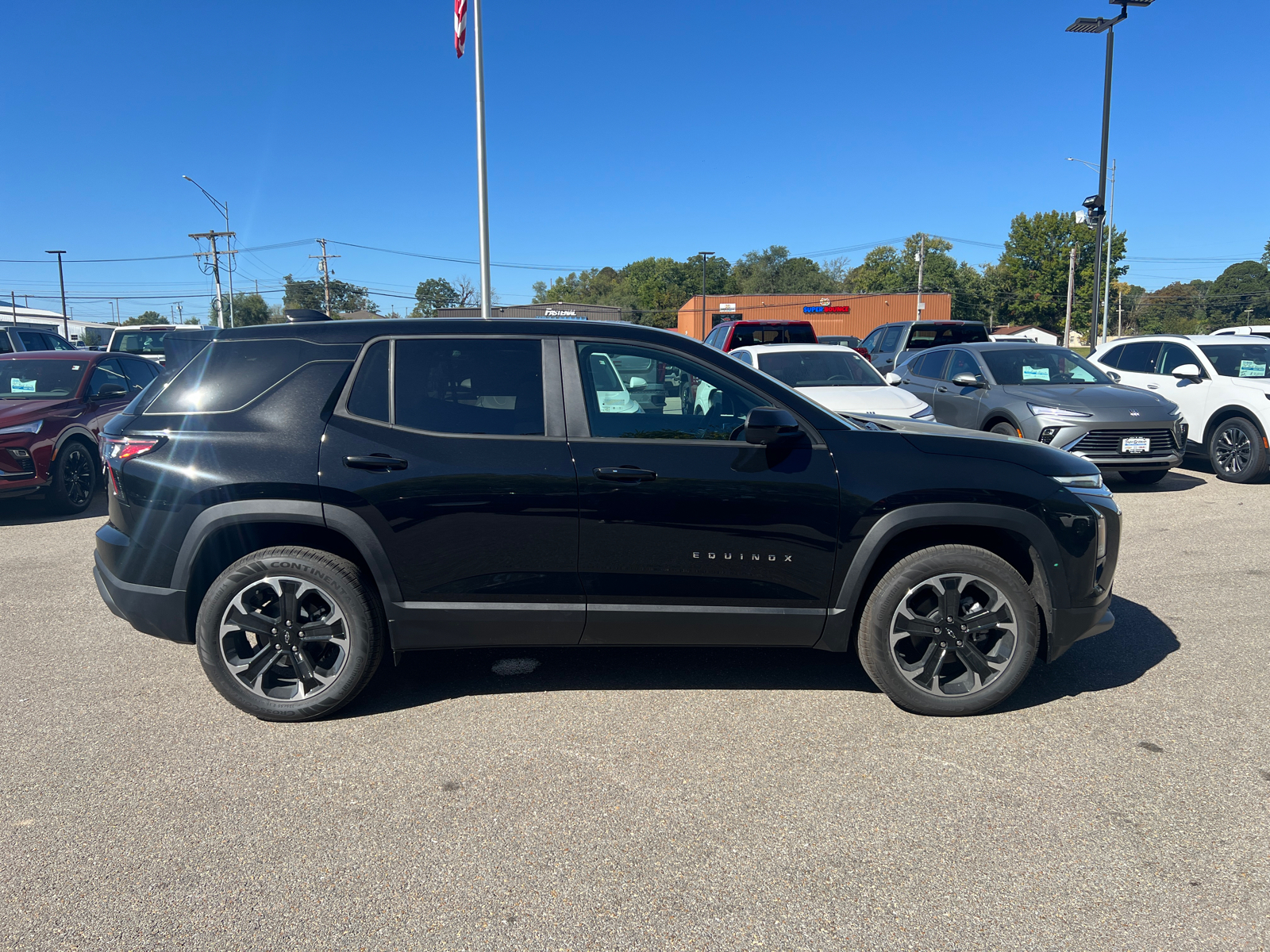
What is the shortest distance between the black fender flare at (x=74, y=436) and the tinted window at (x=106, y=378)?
54 centimetres

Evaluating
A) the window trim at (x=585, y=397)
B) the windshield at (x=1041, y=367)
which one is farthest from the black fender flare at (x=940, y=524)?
the windshield at (x=1041, y=367)

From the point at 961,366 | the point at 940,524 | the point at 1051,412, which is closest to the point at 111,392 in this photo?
the point at 940,524

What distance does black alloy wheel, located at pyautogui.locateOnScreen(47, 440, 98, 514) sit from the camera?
27.6ft

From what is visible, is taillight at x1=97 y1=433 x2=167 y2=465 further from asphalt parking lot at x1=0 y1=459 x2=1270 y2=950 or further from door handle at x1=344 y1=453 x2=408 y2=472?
asphalt parking lot at x1=0 y1=459 x2=1270 y2=950

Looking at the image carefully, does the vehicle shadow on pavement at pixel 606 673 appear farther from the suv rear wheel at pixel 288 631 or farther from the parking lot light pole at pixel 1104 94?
the parking lot light pole at pixel 1104 94

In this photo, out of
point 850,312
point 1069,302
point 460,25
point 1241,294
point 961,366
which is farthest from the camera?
point 1241,294

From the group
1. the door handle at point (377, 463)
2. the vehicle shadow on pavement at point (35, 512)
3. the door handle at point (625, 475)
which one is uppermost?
Result: the door handle at point (377, 463)

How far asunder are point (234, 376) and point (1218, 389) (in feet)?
35.5

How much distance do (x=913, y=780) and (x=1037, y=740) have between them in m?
0.71

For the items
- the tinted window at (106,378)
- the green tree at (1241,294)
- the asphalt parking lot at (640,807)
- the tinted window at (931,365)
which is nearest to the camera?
the asphalt parking lot at (640,807)

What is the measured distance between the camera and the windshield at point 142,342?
18781 millimetres

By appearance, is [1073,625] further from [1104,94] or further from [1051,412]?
[1104,94]

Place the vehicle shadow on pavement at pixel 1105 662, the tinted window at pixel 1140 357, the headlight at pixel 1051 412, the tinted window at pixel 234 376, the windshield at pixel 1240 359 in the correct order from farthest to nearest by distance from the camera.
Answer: the tinted window at pixel 1140 357 → the windshield at pixel 1240 359 → the headlight at pixel 1051 412 → the vehicle shadow on pavement at pixel 1105 662 → the tinted window at pixel 234 376

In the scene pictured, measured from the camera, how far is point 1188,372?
10.1m
